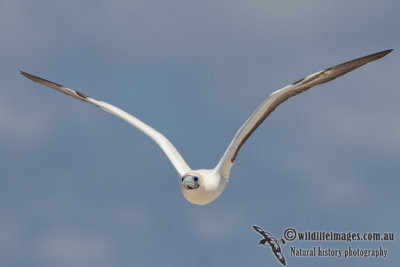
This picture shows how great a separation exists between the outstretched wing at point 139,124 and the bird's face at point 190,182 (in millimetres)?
914

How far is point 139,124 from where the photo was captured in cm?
2312

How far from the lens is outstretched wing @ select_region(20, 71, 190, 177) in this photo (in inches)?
861

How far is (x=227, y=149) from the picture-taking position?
824 inches

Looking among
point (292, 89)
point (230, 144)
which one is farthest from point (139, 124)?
point (292, 89)

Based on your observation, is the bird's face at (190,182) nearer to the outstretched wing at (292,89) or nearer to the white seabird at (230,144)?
the white seabird at (230,144)

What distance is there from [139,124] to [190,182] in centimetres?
370

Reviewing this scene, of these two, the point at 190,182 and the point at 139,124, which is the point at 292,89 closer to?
the point at 190,182

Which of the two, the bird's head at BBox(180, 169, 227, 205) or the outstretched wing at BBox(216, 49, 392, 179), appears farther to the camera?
the bird's head at BBox(180, 169, 227, 205)

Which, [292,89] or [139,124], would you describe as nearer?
[292,89]

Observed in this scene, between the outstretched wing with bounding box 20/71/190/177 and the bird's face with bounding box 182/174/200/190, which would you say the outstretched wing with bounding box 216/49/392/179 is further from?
the outstretched wing with bounding box 20/71/190/177

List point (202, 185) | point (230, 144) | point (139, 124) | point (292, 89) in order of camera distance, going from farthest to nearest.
Answer: point (139, 124)
point (230, 144)
point (202, 185)
point (292, 89)

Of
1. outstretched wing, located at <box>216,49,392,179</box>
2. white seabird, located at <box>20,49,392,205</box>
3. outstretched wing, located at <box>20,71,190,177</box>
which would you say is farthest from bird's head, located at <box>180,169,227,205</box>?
outstretched wing, located at <box>216,49,392,179</box>

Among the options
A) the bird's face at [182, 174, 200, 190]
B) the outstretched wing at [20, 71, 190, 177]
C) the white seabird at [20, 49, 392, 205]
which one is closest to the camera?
the white seabird at [20, 49, 392, 205]

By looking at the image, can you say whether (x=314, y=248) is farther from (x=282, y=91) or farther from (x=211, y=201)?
(x=282, y=91)
